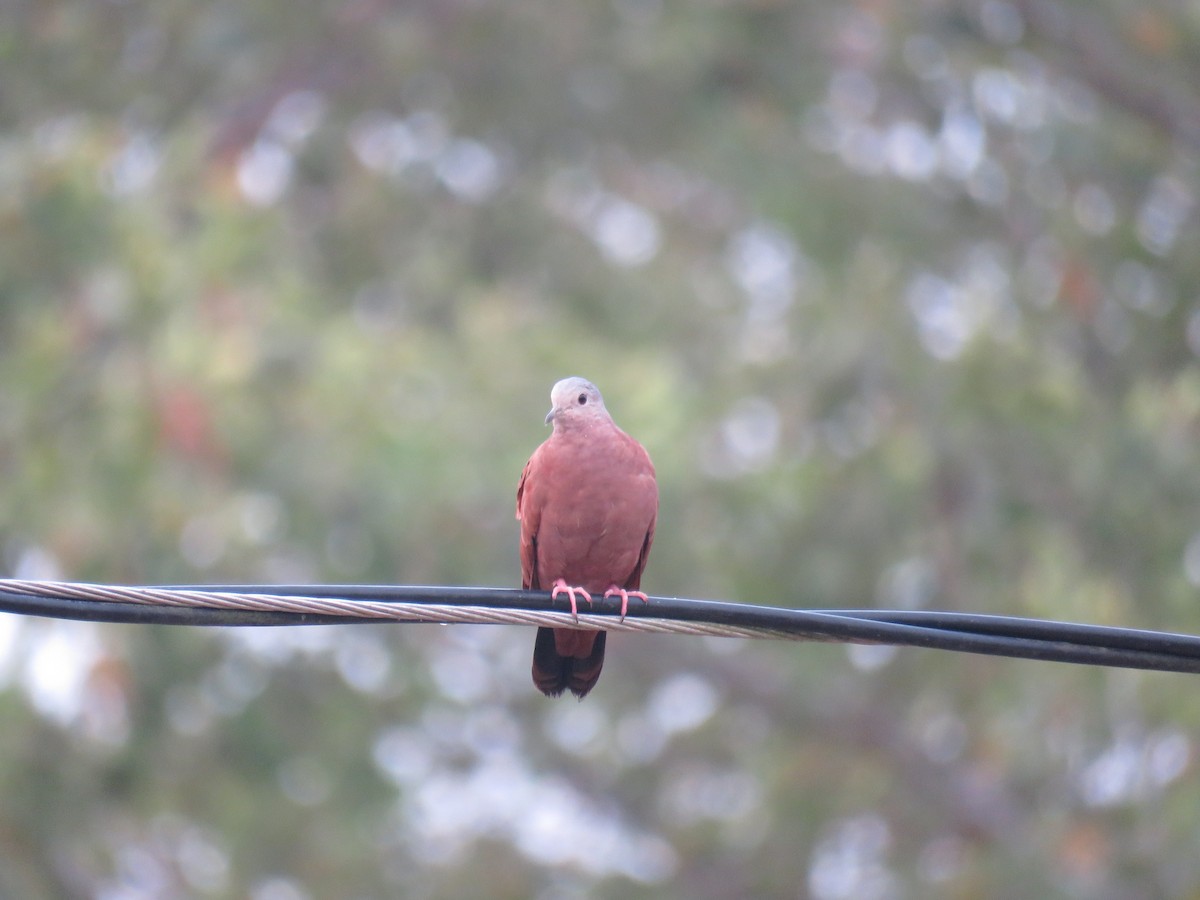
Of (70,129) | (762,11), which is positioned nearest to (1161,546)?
(762,11)

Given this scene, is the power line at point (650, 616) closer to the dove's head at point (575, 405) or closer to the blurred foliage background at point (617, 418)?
the dove's head at point (575, 405)

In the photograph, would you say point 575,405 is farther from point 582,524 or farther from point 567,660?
point 567,660

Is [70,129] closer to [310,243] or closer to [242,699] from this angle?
[310,243]

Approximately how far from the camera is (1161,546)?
915 cm

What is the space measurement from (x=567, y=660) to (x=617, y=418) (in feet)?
18.1

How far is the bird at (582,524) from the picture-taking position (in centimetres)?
479

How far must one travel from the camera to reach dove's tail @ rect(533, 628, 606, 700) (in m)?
4.76


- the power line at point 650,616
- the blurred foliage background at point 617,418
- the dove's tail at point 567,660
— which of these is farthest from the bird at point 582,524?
the blurred foliage background at point 617,418

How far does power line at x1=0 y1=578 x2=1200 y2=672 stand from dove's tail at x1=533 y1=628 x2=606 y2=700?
148 centimetres

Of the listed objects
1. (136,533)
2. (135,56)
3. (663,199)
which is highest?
(663,199)

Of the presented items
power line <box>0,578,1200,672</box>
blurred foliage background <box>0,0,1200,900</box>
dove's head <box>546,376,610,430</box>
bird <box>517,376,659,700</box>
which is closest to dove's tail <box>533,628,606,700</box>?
bird <box>517,376,659,700</box>

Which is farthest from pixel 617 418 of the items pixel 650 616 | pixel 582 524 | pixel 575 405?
pixel 650 616

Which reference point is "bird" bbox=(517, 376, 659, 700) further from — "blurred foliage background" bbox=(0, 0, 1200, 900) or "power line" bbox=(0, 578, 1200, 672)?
"blurred foliage background" bbox=(0, 0, 1200, 900)

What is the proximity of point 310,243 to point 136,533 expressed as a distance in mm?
4957
